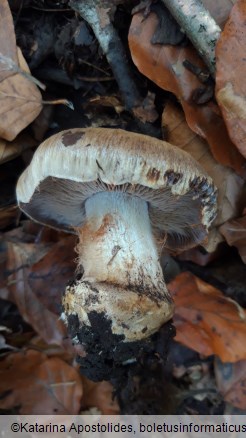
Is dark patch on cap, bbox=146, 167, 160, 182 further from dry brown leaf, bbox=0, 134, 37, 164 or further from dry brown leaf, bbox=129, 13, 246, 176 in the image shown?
dry brown leaf, bbox=0, 134, 37, 164

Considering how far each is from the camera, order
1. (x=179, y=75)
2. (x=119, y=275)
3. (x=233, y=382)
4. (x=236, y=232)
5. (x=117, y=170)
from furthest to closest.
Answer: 1. (x=233, y=382)
2. (x=236, y=232)
3. (x=179, y=75)
4. (x=119, y=275)
5. (x=117, y=170)

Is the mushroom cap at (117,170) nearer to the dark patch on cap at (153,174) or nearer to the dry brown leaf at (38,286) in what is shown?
the dark patch on cap at (153,174)

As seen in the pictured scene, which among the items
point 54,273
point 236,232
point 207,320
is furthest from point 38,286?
point 236,232

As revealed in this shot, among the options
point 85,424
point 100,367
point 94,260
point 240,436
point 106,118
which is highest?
point 106,118

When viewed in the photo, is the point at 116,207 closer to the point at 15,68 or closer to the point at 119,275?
the point at 119,275

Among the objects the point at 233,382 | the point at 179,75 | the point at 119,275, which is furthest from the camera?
the point at 233,382

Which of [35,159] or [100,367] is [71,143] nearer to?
[35,159]

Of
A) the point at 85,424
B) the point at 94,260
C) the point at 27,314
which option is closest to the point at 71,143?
the point at 94,260

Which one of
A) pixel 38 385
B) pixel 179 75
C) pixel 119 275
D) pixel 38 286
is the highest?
pixel 179 75
